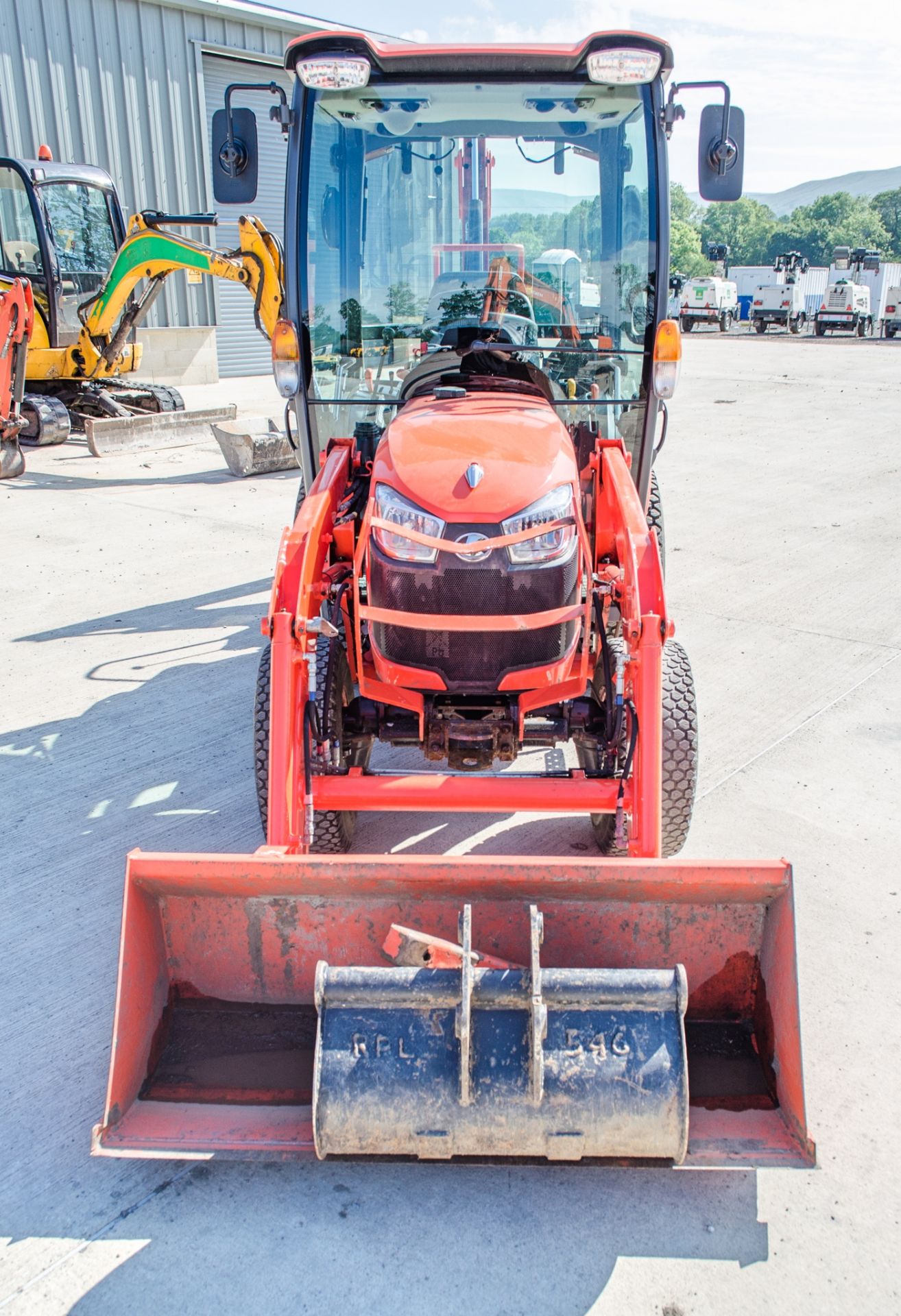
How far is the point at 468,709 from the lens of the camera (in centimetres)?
319

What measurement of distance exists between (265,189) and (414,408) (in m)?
16.7

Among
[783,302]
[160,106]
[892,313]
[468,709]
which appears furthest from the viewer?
[783,302]

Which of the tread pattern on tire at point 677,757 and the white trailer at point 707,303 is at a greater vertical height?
the white trailer at point 707,303

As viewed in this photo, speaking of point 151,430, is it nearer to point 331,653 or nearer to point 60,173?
point 60,173

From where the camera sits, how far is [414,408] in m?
3.54

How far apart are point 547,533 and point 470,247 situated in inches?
68.9

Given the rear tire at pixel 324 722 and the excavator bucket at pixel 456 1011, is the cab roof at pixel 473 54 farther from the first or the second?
the excavator bucket at pixel 456 1011

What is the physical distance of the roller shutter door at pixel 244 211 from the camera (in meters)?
17.4

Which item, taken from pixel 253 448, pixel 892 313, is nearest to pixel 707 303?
pixel 892 313

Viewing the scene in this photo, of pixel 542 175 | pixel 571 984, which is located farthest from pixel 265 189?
pixel 571 984

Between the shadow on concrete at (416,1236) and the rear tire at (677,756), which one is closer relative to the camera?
the shadow on concrete at (416,1236)

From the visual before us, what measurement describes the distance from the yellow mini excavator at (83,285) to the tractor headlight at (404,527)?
27.4 feet

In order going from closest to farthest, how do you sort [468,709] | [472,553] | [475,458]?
[472,553]
[475,458]
[468,709]

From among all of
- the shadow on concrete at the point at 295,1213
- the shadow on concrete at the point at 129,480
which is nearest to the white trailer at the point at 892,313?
the shadow on concrete at the point at 129,480
